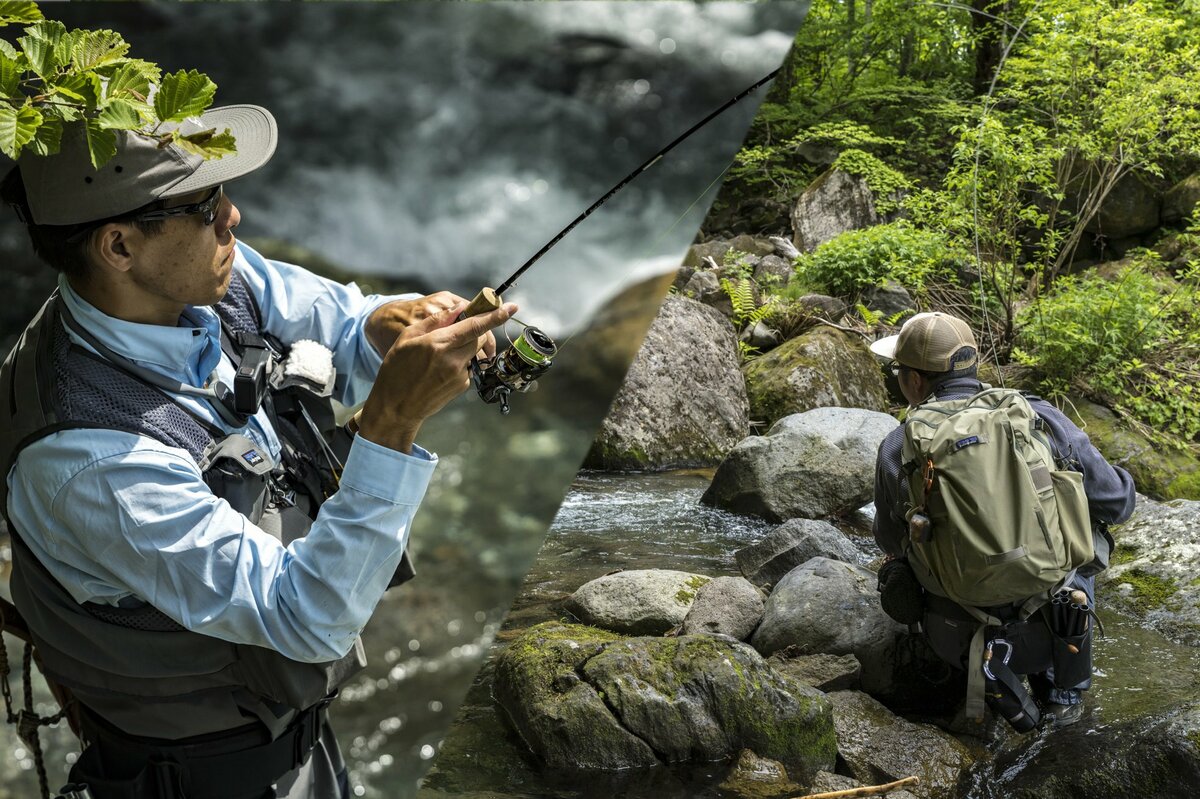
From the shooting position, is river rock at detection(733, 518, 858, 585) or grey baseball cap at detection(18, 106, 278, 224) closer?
grey baseball cap at detection(18, 106, 278, 224)

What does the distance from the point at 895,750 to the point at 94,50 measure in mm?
2558

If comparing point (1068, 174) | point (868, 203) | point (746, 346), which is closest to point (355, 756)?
point (746, 346)

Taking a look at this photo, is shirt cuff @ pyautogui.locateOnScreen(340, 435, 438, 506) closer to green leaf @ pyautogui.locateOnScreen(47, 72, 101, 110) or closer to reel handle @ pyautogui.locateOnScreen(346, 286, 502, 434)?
reel handle @ pyautogui.locateOnScreen(346, 286, 502, 434)

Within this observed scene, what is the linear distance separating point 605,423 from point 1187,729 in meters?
3.13

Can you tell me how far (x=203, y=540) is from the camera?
110cm

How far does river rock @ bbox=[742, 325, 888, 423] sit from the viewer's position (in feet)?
16.8

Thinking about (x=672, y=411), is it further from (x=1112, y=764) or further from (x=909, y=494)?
(x=1112, y=764)

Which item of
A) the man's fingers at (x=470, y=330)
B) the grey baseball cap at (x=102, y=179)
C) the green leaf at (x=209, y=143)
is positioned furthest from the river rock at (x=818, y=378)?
the green leaf at (x=209, y=143)

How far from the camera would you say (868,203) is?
17.6ft

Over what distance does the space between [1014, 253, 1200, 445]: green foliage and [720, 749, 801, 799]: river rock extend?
2.72m

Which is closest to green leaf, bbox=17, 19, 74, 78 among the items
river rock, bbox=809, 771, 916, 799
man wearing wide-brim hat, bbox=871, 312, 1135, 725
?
man wearing wide-brim hat, bbox=871, 312, 1135, 725

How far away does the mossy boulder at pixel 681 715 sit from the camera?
2.63 meters

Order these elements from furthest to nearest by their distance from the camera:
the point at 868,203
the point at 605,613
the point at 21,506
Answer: the point at 868,203 → the point at 605,613 → the point at 21,506

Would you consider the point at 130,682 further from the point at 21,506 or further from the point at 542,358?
the point at 542,358
